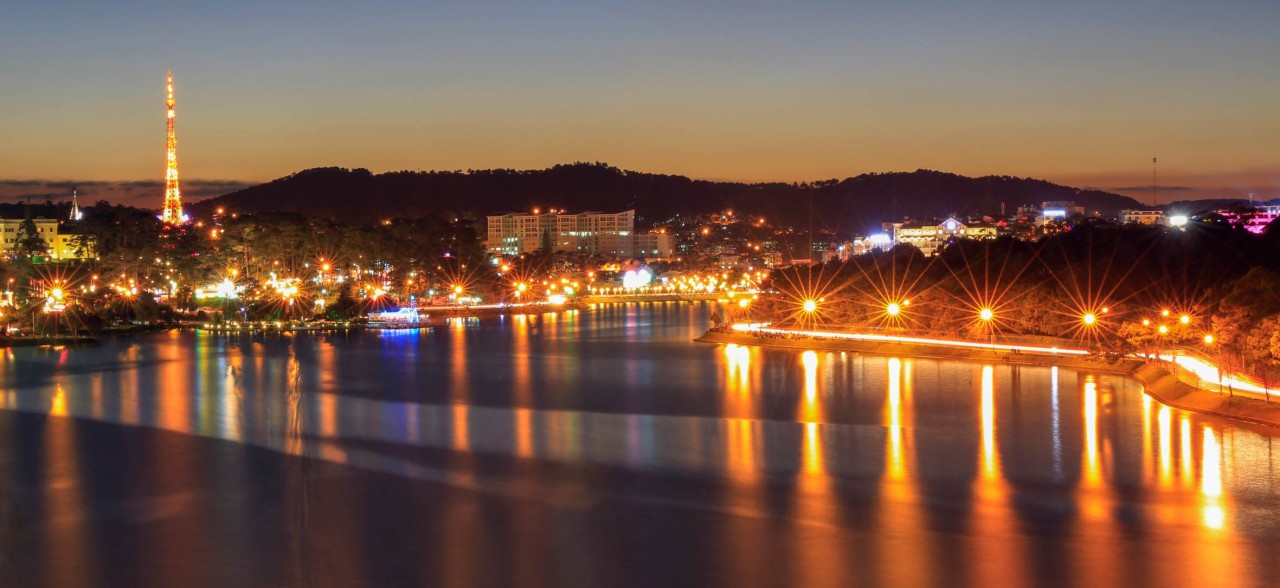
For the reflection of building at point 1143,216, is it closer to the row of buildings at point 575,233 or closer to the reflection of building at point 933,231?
the reflection of building at point 933,231

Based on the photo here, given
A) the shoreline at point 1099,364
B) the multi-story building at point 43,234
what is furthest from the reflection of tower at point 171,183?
the shoreline at point 1099,364

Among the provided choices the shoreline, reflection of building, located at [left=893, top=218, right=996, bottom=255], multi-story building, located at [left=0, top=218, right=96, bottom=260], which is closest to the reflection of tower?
multi-story building, located at [left=0, top=218, right=96, bottom=260]

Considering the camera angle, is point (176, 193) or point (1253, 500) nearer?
point (1253, 500)

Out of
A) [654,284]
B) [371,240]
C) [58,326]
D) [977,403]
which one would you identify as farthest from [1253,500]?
[654,284]

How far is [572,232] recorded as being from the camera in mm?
76750

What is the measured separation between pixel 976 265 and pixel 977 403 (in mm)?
10671

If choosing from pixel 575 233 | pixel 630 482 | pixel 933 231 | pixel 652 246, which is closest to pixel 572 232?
pixel 575 233

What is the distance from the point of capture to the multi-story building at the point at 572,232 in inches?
2982

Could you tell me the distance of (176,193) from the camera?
4112cm

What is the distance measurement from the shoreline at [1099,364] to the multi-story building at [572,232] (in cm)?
5147

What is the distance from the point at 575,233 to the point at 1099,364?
61.4 meters

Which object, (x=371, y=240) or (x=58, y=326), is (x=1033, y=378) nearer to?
(x=58, y=326)

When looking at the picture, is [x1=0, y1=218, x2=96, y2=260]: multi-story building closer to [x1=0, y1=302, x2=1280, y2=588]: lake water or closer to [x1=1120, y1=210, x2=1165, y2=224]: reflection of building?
[x1=0, y1=302, x2=1280, y2=588]: lake water

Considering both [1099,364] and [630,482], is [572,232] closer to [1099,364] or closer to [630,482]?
[1099,364]
